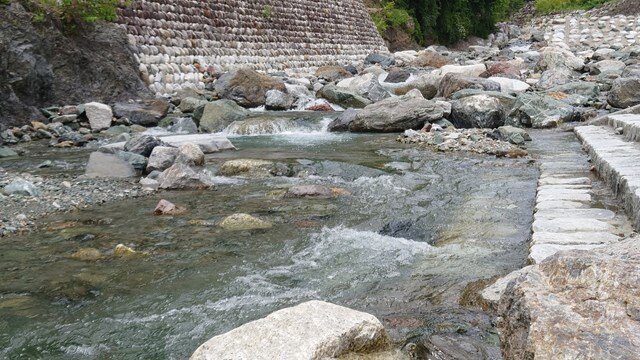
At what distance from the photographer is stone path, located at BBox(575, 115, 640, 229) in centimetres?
382

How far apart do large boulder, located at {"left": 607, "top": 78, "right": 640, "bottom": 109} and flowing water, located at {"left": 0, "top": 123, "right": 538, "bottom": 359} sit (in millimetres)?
5847

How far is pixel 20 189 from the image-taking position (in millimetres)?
5613

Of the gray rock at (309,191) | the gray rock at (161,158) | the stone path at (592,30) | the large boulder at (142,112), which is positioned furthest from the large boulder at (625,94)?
the stone path at (592,30)

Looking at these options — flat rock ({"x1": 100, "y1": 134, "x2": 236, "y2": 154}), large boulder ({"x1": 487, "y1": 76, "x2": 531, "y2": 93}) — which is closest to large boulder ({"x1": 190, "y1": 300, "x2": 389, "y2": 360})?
flat rock ({"x1": 100, "y1": 134, "x2": 236, "y2": 154})

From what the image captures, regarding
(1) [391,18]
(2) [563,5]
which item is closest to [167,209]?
(1) [391,18]

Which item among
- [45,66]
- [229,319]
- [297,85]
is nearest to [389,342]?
[229,319]

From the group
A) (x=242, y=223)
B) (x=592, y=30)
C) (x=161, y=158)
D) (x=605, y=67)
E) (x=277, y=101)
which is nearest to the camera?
(x=242, y=223)

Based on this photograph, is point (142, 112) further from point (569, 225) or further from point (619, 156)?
point (569, 225)

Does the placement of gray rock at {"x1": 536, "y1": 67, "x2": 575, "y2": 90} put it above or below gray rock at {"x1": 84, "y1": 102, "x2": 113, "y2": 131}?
below

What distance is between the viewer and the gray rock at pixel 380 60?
69.4ft

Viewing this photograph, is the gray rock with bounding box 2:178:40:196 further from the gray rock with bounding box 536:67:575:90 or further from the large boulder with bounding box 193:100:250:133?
the gray rock with bounding box 536:67:575:90

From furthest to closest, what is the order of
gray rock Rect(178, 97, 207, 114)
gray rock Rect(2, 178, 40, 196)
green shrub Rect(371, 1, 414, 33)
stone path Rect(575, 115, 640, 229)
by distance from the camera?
green shrub Rect(371, 1, 414, 33) → gray rock Rect(178, 97, 207, 114) → gray rock Rect(2, 178, 40, 196) → stone path Rect(575, 115, 640, 229)

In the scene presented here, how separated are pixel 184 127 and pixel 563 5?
40627mm

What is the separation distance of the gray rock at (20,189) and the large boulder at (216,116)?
15.5 ft
